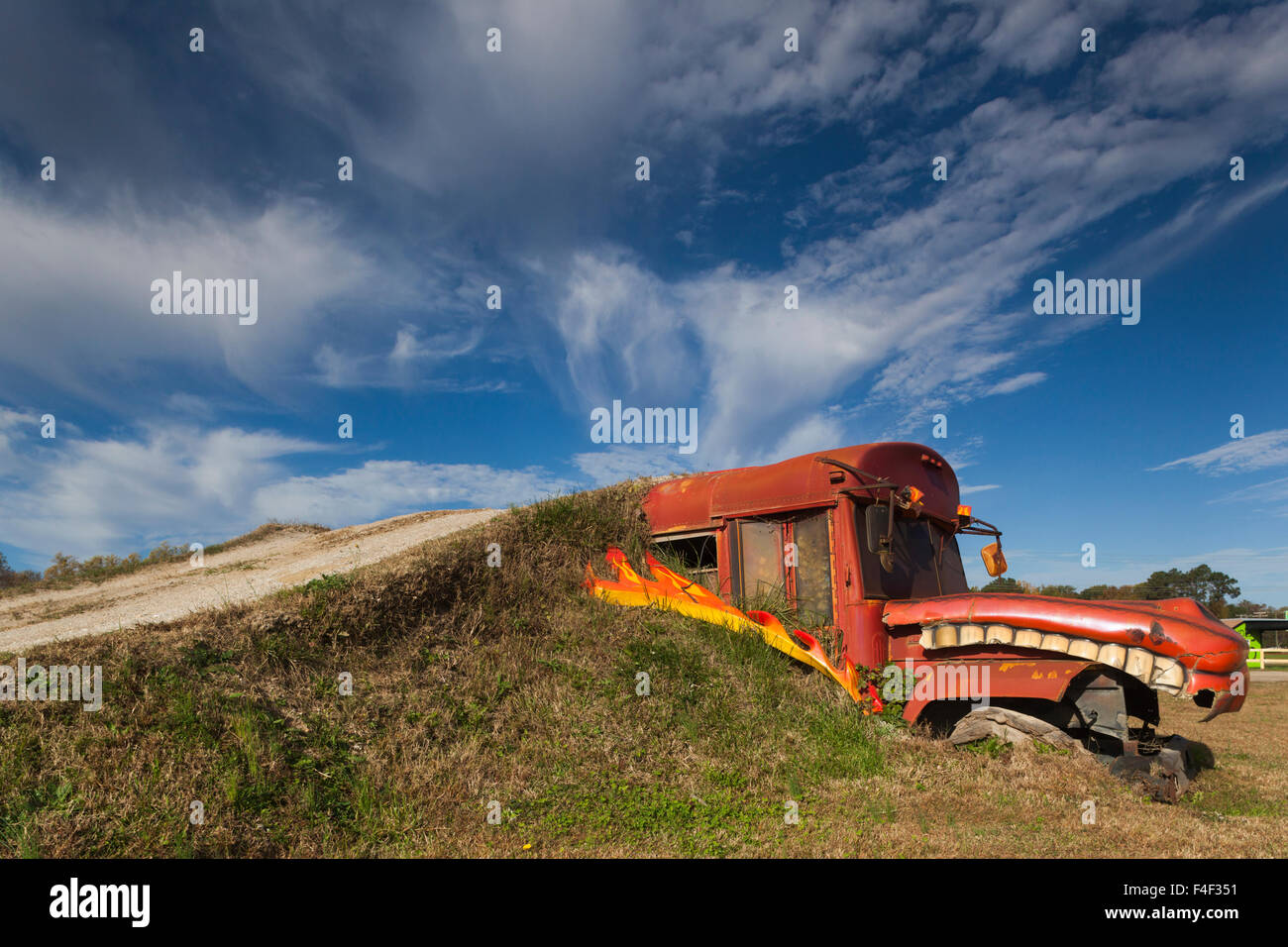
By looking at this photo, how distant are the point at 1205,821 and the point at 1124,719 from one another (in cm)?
92

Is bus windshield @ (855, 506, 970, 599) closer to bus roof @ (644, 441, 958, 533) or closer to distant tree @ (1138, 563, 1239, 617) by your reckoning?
bus roof @ (644, 441, 958, 533)

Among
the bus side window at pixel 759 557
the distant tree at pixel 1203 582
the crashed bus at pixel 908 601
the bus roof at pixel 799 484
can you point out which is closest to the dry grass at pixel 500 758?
the crashed bus at pixel 908 601

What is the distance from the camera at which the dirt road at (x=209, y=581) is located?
848 cm

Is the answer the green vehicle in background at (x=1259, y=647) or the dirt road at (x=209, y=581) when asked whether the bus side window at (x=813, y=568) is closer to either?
the dirt road at (x=209, y=581)

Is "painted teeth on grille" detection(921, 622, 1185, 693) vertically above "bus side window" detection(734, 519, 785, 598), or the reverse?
"bus side window" detection(734, 519, 785, 598)

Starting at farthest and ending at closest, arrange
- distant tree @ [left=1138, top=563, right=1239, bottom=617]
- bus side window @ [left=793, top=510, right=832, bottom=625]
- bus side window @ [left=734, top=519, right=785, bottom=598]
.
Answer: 1. distant tree @ [left=1138, top=563, right=1239, bottom=617]
2. bus side window @ [left=734, top=519, right=785, bottom=598]
3. bus side window @ [left=793, top=510, right=832, bottom=625]

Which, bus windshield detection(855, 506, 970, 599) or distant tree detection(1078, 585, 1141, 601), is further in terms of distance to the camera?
distant tree detection(1078, 585, 1141, 601)

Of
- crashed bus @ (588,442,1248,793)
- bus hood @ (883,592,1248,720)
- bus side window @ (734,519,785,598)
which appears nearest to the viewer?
bus hood @ (883,592,1248,720)

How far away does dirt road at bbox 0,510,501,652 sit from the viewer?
27.8 feet

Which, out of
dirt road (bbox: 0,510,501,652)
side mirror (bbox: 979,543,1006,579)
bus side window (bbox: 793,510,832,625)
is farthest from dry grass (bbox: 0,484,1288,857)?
side mirror (bbox: 979,543,1006,579)

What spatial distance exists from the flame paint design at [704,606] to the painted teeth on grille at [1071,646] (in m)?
0.92

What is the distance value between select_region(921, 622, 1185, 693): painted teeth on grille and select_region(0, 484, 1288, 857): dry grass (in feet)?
3.41

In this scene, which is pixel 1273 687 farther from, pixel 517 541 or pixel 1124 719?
pixel 517 541

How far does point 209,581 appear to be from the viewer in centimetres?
1095
